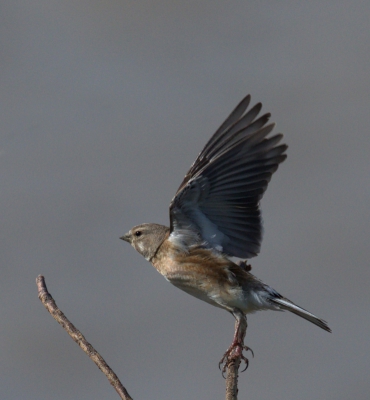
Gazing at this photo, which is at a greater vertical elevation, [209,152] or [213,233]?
[209,152]

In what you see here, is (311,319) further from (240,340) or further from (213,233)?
(213,233)

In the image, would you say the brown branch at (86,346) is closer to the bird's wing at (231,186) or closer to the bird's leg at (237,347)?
the bird's leg at (237,347)

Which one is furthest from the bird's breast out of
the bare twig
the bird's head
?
the bare twig

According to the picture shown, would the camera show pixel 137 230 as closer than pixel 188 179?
No

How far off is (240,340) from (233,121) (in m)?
0.95

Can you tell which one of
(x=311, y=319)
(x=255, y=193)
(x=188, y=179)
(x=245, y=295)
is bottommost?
(x=311, y=319)

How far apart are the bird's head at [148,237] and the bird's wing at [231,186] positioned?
20 cm

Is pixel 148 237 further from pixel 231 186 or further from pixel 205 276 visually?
pixel 231 186

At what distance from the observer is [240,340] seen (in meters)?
2.84

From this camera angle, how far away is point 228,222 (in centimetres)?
306

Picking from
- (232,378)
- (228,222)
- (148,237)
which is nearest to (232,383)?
(232,378)

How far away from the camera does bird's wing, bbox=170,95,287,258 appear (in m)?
2.86

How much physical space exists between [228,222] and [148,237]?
0.48 metres

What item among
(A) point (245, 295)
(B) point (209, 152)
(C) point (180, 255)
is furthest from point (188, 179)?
(A) point (245, 295)
